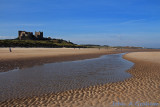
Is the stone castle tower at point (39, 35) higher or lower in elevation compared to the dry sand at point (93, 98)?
higher

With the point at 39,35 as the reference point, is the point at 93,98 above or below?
below

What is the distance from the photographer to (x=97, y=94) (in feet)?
21.3

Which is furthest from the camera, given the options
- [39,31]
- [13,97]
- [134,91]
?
[39,31]

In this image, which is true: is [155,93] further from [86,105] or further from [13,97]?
[13,97]

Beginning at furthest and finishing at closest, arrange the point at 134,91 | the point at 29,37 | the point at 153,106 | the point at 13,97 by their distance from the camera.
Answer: the point at 29,37 < the point at 134,91 < the point at 13,97 < the point at 153,106

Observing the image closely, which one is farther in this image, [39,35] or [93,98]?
[39,35]

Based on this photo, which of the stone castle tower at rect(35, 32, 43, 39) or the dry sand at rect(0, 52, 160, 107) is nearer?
the dry sand at rect(0, 52, 160, 107)

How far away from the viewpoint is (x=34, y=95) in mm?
6535

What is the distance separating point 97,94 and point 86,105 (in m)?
1.42

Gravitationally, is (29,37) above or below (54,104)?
above

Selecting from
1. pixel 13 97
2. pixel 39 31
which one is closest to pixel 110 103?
pixel 13 97

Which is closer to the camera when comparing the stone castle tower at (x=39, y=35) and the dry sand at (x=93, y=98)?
the dry sand at (x=93, y=98)

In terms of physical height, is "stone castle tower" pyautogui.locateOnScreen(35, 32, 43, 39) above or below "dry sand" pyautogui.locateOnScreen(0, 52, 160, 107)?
above

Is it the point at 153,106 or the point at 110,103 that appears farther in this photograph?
the point at 110,103
